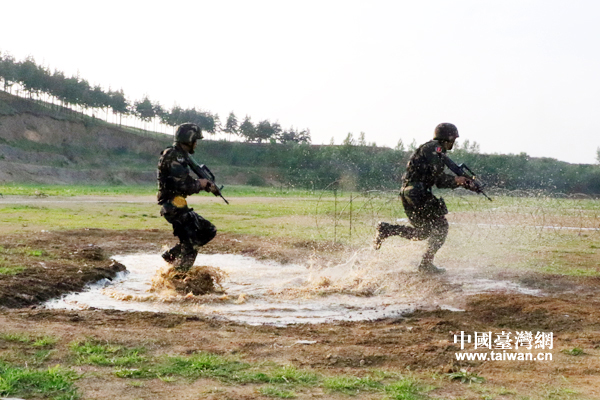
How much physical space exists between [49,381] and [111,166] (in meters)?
80.6

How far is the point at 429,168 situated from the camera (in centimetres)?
1097

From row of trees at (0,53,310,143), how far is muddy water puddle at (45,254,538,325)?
81.0m

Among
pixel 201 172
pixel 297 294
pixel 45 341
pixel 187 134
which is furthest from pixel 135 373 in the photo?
pixel 187 134

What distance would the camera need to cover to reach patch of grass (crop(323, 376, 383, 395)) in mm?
4871

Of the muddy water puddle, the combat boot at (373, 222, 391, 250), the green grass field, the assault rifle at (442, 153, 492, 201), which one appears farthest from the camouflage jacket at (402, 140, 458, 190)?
the muddy water puddle

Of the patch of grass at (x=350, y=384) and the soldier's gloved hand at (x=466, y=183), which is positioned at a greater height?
the soldier's gloved hand at (x=466, y=183)

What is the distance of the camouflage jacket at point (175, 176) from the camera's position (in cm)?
957

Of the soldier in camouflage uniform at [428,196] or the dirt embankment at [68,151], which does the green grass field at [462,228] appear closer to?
the soldier in camouflage uniform at [428,196]

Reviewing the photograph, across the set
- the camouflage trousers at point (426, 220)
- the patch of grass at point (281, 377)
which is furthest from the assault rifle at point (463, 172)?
the patch of grass at point (281, 377)

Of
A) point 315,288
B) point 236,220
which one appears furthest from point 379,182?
point 315,288

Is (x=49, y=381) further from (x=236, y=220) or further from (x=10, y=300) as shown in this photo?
(x=236, y=220)

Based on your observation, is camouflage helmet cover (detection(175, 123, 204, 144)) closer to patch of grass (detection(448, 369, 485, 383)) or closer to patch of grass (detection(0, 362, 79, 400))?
patch of grass (detection(0, 362, 79, 400))

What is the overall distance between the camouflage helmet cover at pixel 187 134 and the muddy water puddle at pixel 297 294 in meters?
1.99

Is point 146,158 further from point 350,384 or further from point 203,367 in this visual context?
point 350,384
